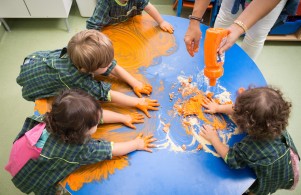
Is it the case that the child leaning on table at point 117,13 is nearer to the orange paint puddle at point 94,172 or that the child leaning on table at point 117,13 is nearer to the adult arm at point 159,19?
the adult arm at point 159,19

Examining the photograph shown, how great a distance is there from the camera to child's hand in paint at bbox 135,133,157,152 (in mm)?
966

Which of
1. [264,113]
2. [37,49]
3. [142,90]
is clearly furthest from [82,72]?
[37,49]

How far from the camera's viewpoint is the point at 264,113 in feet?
2.80

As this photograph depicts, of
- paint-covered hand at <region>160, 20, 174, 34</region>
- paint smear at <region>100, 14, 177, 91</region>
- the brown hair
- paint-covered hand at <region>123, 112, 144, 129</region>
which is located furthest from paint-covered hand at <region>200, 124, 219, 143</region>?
paint-covered hand at <region>160, 20, 174, 34</region>

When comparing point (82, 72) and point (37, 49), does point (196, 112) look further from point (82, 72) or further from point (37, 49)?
point (37, 49)

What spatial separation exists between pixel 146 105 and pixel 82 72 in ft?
1.00

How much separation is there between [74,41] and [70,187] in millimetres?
557

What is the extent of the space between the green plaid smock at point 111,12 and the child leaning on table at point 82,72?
30 cm

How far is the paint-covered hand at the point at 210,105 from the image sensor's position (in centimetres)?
108

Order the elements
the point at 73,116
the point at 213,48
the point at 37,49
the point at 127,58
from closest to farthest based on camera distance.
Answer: the point at 73,116, the point at 213,48, the point at 127,58, the point at 37,49

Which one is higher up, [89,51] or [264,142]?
[89,51]

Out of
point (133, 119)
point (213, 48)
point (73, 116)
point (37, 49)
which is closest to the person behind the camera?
point (73, 116)

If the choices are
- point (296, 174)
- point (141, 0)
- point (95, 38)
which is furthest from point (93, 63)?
point (296, 174)

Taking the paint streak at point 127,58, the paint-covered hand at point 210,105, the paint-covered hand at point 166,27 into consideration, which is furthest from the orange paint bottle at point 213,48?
the paint-covered hand at point 166,27
